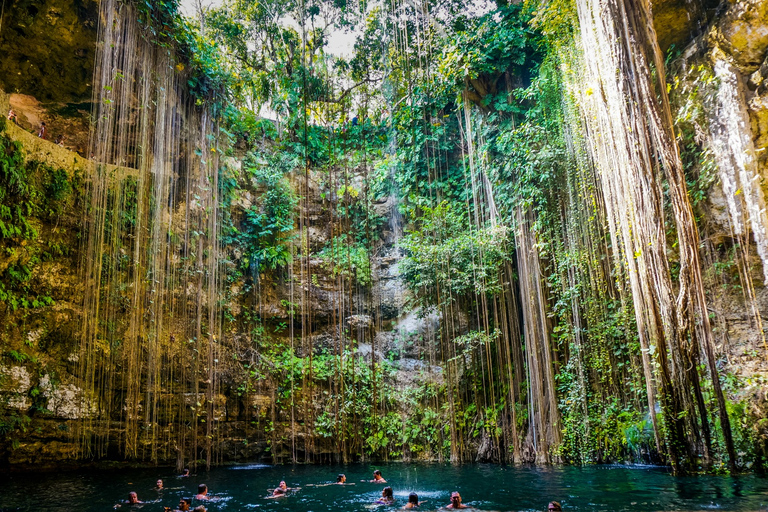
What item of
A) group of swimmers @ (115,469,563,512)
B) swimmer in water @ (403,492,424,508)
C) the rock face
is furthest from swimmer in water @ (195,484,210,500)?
the rock face

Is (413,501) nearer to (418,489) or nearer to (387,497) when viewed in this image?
(387,497)

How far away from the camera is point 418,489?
603 cm

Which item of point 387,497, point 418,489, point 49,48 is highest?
point 49,48

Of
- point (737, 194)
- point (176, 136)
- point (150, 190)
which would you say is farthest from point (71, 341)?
point (737, 194)


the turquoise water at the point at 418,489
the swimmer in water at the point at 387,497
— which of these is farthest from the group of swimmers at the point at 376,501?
the turquoise water at the point at 418,489

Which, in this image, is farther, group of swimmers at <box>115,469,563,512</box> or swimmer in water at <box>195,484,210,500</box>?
swimmer in water at <box>195,484,210,500</box>

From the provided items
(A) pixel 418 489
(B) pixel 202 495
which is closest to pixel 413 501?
(A) pixel 418 489

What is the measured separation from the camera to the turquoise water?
4.36 metres

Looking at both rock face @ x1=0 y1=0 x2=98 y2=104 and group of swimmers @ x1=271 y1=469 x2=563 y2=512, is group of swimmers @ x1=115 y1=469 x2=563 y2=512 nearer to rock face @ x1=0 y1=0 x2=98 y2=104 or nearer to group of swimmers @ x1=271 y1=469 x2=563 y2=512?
group of swimmers @ x1=271 y1=469 x2=563 y2=512

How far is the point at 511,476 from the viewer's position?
6.59 metres

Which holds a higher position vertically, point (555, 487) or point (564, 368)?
point (564, 368)

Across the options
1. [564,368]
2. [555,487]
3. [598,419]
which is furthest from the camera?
[564,368]

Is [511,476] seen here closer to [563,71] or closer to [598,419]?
[598,419]

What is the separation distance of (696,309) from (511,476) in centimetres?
353
